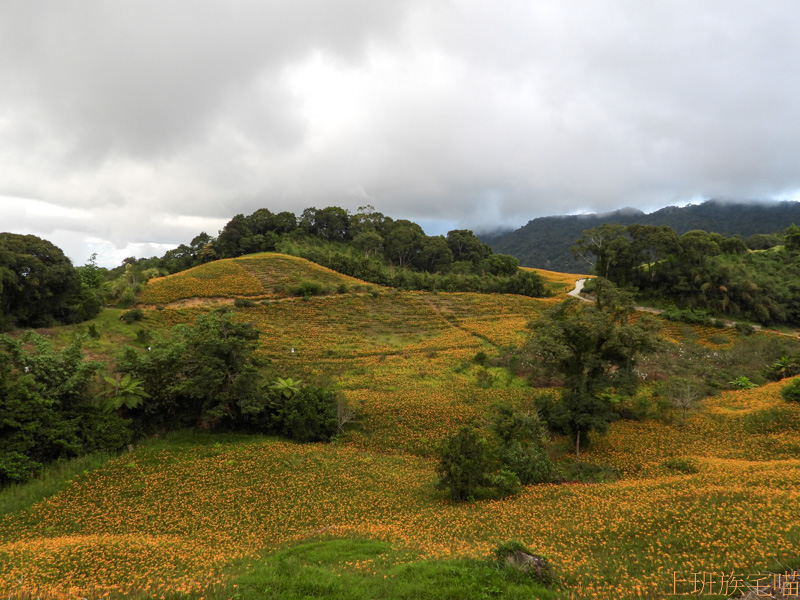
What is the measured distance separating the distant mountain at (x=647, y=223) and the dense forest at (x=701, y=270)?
6422cm

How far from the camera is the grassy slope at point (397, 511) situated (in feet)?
24.1

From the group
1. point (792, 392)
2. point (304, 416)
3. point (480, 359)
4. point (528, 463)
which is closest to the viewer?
point (528, 463)

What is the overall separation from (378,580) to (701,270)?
176 feet

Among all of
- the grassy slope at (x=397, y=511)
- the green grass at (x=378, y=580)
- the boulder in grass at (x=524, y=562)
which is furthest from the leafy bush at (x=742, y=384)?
the green grass at (x=378, y=580)

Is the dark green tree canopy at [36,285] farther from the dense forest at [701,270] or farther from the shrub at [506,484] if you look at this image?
Result: the dense forest at [701,270]

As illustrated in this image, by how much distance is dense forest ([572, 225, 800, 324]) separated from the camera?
4350cm

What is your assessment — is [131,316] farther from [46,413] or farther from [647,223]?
[647,223]

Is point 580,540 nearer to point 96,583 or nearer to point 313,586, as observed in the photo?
point 313,586

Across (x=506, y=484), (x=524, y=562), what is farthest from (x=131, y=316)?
(x=524, y=562)

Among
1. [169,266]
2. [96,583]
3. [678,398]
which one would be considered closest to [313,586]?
[96,583]

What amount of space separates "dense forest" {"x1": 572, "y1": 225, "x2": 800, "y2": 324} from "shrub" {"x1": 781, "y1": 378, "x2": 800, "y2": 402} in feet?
93.2

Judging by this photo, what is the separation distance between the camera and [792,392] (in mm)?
19797

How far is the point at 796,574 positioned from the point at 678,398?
54.1 ft

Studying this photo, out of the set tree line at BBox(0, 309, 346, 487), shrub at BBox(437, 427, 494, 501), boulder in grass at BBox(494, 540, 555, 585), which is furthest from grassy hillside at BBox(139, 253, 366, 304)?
boulder in grass at BBox(494, 540, 555, 585)
